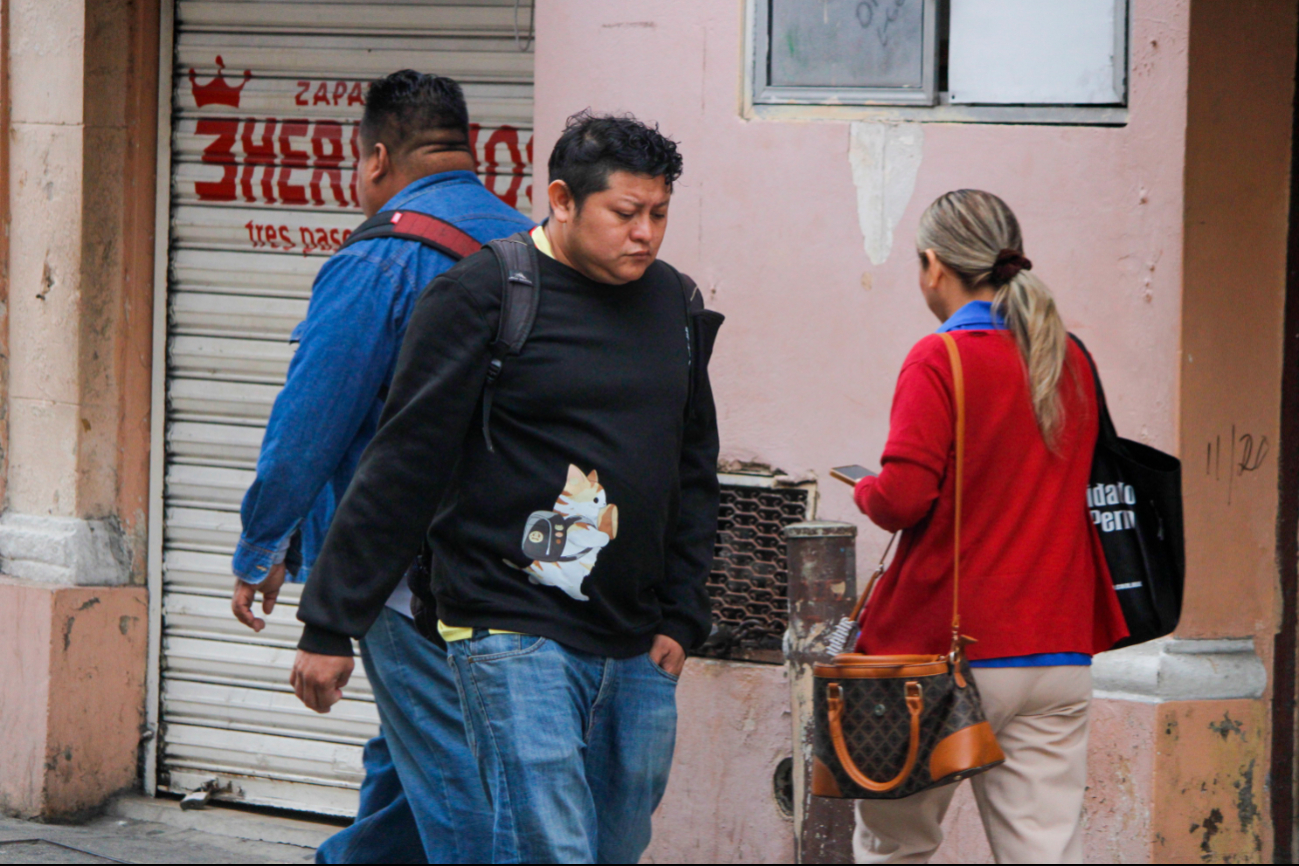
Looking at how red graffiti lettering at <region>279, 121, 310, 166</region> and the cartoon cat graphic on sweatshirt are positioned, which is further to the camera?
red graffiti lettering at <region>279, 121, 310, 166</region>

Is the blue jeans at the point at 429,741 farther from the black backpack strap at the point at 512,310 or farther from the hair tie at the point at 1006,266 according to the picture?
the hair tie at the point at 1006,266

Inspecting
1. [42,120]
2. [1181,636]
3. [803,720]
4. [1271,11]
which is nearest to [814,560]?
[803,720]

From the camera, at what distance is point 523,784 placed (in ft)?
9.14

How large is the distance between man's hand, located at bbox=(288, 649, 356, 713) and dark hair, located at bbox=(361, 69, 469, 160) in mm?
1428

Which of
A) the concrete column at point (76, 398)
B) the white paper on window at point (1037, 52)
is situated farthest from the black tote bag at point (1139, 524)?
the concrete column at point (76, 398)

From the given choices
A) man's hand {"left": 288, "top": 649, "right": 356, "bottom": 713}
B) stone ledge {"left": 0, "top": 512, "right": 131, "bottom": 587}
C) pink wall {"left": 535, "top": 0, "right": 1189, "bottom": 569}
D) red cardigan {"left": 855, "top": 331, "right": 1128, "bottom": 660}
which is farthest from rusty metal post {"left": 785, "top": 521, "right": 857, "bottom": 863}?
stone ledge {"left": 0, "top": 512, "right": 131, "bottom": 587}

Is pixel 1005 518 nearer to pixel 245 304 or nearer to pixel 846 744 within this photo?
pixel 846 744

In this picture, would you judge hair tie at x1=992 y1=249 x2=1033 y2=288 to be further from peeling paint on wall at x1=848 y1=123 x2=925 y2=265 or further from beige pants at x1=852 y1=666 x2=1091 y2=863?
peeling paint on wall at x1=848 y1=123 x2=925 y2=265

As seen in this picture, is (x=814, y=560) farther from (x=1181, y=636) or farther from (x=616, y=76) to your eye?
(x=616, y=76)

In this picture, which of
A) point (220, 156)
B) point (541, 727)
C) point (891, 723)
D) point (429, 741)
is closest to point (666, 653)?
point (541, 727)

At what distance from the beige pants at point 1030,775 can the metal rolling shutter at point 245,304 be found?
2632mm

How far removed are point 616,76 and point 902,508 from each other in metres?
2.19

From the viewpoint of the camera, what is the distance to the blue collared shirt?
10.0 feet

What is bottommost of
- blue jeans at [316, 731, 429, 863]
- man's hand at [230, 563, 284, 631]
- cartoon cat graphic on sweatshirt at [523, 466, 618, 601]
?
blue jeans at [316, 731, 429, 863]
